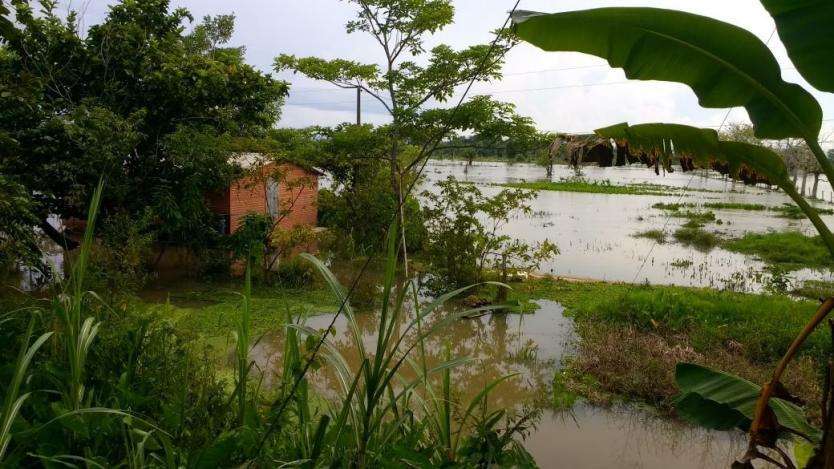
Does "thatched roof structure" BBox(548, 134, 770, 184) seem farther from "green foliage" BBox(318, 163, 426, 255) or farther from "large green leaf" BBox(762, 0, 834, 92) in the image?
"green foliage" BBox(318, 163, 426, 255)

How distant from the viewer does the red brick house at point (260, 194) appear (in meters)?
8.66

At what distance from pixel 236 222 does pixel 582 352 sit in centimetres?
671

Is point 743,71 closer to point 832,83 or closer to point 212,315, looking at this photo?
point 832,83

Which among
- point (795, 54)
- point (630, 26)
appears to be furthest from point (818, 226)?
point (630, 26)

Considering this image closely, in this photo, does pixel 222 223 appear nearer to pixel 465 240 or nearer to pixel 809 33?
pixel 465 240

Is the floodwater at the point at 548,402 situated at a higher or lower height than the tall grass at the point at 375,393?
lower

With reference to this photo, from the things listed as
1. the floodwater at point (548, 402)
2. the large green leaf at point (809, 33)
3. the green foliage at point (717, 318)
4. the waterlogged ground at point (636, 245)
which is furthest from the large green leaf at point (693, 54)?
the green foliage at point (717, 318)

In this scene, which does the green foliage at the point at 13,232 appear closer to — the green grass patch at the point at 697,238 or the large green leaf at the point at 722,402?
the large green leaf at the point at 722,402

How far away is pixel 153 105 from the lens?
7.75 m

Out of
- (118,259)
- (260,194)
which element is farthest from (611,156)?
(260,194)

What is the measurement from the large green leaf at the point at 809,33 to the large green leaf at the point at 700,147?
0.27 meters

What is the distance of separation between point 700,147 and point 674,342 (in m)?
4.05

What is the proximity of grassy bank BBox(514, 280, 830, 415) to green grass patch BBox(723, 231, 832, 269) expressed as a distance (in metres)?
5.40

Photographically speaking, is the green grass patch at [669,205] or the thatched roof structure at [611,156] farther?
the green grass patch at [669,205]
